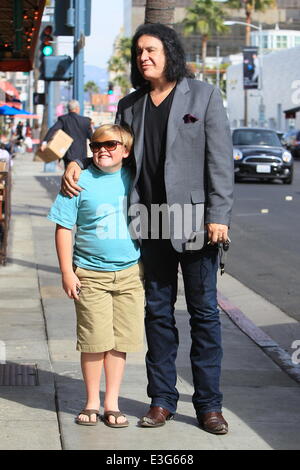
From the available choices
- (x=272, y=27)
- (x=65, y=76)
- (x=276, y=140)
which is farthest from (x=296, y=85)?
(x=272, y=27)

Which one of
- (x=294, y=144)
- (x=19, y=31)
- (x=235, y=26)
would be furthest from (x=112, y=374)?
(x=235, y=26)

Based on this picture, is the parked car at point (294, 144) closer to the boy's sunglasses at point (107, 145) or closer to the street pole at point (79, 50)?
the street pole at point (79, 50)

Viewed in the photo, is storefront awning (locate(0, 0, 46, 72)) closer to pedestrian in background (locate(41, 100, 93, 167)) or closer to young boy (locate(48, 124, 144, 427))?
pedestrian in background (locate(41, 100, 93, 167))

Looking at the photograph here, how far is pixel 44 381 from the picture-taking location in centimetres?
645

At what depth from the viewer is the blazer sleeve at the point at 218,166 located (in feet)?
17.2

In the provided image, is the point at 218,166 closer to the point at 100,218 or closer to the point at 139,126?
the point at 139,126

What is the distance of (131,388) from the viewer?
632cm

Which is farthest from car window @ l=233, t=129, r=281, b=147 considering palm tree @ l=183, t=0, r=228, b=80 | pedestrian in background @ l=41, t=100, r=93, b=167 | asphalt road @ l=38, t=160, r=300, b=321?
palm tree @ l=183, t=0, r=228, b=80

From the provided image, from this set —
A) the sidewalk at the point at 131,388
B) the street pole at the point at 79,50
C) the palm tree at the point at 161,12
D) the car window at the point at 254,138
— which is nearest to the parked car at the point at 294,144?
the car window at the point at 254,138

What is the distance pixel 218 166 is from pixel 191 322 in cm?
83

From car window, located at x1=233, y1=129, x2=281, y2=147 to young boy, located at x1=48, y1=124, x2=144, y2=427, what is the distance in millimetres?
24851

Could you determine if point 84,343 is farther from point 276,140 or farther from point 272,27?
point 272,27

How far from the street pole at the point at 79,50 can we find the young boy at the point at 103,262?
406 inches

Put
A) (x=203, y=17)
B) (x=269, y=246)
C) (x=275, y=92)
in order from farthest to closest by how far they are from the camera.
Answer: (x=203, y=17) → (x=275, y=92) → (x=269, y=246)
